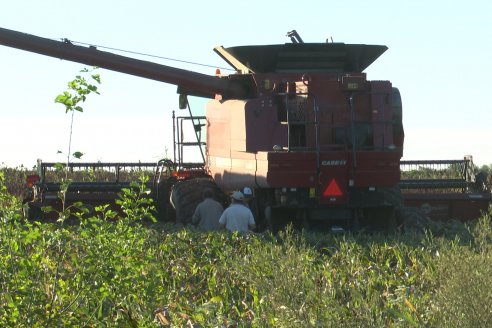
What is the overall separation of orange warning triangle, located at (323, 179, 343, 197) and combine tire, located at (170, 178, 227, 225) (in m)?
2.30

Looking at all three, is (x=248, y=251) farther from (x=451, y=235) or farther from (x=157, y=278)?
(x=451, y=235)

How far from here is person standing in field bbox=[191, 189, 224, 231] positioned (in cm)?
1780

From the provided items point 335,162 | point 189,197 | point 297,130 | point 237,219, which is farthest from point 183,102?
point 237,219

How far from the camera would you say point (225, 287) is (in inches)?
408

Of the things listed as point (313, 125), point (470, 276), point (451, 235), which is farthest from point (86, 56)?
point (470, 276)

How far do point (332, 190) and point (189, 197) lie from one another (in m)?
2.75

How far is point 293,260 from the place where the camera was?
365 inches

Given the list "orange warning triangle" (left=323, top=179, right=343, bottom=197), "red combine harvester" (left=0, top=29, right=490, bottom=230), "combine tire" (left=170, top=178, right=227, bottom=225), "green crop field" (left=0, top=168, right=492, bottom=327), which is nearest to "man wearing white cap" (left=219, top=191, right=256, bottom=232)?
"red combine harvester" (left=0, top=29, right=490, bottom=230)

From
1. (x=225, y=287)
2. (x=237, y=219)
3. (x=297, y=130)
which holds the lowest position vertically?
(x=225, y=287)

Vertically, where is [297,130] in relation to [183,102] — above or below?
below

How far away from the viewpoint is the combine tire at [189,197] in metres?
19.1

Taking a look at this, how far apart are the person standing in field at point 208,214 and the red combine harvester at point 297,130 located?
1.83ft

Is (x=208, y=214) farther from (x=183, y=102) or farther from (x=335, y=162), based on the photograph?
(x=183, y=102)

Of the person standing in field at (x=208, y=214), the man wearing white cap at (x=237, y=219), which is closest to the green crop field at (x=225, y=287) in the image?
the man wearing white cap at (x=237, y=219)
